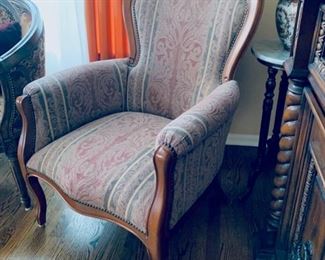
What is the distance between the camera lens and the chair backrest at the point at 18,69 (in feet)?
4.22

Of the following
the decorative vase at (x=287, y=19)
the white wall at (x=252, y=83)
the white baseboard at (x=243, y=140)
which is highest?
the decorative vase at (x=287, y=19)

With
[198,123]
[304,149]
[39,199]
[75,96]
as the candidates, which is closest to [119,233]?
[39,199]

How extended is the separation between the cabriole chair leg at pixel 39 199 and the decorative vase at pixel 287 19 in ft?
3.36

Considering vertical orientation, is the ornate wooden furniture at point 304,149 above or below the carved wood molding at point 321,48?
below

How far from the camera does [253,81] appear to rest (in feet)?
5.90

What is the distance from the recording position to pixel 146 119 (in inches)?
53.9

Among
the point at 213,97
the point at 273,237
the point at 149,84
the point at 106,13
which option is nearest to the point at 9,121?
the point at 149,84

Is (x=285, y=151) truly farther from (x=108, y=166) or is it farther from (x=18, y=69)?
(x=18, y=69)

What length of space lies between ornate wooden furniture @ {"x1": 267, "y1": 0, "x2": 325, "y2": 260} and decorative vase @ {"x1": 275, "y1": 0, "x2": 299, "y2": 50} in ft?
1.06

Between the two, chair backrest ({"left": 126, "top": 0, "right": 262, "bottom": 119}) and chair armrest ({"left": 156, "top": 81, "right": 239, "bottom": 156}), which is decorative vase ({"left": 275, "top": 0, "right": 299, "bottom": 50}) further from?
chair armrest ({"left": 156, "top": 81, "right": 239, "bottom": 156})

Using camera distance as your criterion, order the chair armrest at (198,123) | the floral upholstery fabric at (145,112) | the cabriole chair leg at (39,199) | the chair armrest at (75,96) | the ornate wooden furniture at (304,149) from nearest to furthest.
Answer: the ornate wooden furniture at (304,149) → the chair armrest at (198,123) → the floral upholstery fabric at (145,112) → the chair armrest at (75,96) → the cabriole chair leg at (39,199)

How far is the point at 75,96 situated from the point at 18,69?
0.24 meters

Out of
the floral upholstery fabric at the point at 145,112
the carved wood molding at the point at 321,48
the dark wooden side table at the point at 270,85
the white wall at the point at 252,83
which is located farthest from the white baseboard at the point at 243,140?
the carved wood molding at the point at 321,48

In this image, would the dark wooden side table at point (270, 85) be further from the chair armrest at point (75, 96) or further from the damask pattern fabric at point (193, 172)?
the chair armrest at point (75, 96)
